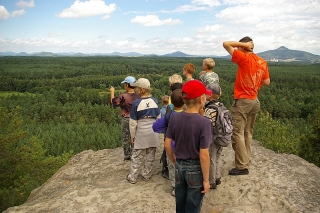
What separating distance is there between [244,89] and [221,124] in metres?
0.90

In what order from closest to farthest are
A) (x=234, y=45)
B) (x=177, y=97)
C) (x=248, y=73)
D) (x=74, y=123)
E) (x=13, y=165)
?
(x=177, y=97)
(x=234, y=45)
(x=248, y=73)
(x=13, y=165)
(x=74, y=123)

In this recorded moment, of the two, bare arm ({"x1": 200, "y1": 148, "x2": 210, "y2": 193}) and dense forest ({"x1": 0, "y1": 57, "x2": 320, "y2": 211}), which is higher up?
bare arm ({"x1": 200, "y1": 148, "x2": 210, "y2": 193})

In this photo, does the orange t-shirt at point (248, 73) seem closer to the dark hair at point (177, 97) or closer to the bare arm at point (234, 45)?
the bare arm at point (234, 45)

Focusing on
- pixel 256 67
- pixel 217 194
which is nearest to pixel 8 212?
pixel 217 194

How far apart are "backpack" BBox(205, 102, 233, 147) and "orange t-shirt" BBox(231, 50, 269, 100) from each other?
0.70 m

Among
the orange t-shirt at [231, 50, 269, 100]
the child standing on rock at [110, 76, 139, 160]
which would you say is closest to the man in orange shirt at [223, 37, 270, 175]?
the orange t-shirt at [231, 50, 269, 100]

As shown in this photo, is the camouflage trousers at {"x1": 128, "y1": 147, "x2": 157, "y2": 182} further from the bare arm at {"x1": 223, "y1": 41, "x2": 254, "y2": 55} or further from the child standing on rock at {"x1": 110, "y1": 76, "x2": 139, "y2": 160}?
the bare arm at {"x1": 223, "y1": 41, "x2": 254, "y2": 55}

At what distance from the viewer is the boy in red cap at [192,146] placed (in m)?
3.10

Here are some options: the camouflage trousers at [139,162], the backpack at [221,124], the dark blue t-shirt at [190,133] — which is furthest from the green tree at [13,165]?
the dark blue t-shirt at [190,133]

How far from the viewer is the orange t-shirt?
4625 millimetres

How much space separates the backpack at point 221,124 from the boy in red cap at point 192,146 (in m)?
1.15

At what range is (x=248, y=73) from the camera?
4.70 m

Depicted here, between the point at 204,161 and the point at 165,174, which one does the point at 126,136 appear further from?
the point at 204,161

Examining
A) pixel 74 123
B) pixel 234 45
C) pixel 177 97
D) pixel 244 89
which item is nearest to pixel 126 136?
pixel 177 97
